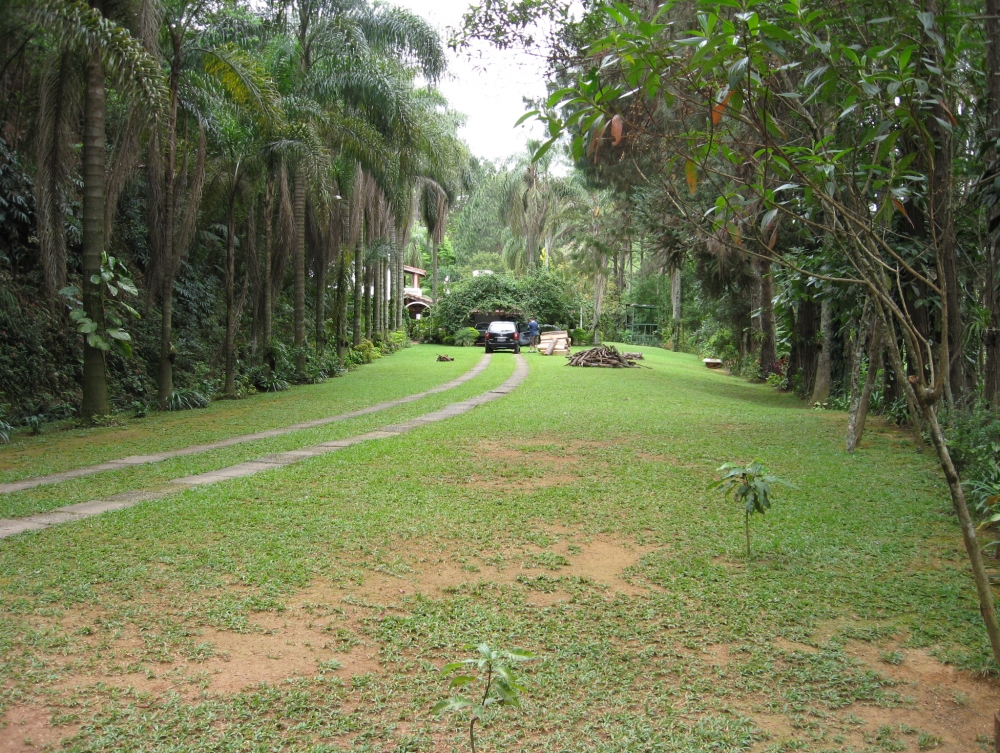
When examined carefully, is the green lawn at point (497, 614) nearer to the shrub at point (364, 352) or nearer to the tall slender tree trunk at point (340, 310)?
the tall slender tree trunk at point (340, 310)

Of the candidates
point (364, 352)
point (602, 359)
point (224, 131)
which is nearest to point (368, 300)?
point (364, 352)

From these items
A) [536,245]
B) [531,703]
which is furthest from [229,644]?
[536,245]

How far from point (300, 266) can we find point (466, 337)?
21718 mm

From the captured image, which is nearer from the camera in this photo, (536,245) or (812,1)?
(812,1)

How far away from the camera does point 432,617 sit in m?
4.27

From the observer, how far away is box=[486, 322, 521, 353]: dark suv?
3444 cm

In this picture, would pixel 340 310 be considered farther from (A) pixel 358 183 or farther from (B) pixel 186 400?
(B) pixel 186 400

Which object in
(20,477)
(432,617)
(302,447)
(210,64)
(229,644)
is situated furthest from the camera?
(210,64)

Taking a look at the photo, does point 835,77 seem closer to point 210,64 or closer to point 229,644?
point 229,644

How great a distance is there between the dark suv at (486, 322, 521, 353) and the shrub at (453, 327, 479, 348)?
5606 millimetres

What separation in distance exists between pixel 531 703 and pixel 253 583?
2149mm

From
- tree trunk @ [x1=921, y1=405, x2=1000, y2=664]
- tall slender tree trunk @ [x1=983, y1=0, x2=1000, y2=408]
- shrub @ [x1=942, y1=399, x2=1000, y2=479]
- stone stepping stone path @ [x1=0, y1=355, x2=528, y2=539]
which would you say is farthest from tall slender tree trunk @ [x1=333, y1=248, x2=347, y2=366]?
tree trunk @ [x1=921, y1=405, x2=1000, y2=664]

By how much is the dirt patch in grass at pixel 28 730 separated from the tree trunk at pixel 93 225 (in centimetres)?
949

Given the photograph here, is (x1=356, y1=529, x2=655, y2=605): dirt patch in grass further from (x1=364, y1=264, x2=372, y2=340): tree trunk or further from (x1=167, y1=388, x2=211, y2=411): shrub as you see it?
(x1=364, y1=264, x2=372, y2=340): tree trunk
